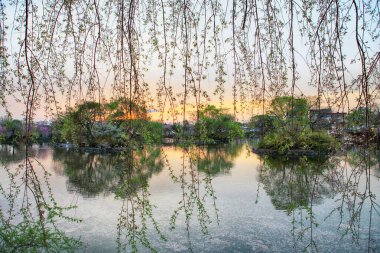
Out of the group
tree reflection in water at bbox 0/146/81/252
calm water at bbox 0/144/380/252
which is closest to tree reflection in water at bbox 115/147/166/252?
calm water at bbox 0/144/380/252

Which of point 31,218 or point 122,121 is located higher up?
point 122,121

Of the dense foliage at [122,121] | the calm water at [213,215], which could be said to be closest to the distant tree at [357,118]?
the calm water at [213,215]

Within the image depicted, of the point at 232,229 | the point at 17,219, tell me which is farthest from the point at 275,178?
the point at 17,219

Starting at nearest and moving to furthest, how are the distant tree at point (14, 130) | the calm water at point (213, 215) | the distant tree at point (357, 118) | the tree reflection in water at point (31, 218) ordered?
1. the tree reflection in water at point (31, 218)
2. the distant tree at point (357, 118)
3. the distant tree at point (14, 130)
4. the calm water at point (213, 215)

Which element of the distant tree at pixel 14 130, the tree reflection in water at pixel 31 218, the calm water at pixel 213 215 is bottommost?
the calm water at pixel 213 215

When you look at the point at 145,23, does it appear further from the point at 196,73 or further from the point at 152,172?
the point at 152,172

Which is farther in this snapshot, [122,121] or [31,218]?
[31,218]

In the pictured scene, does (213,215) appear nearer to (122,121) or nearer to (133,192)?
(122,121)

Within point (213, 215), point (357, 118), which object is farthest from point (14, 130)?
point (213, 215)

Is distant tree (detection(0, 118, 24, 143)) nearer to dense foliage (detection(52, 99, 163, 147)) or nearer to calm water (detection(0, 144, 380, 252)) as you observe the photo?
dense foliage (detection(52, 99, 163, 147))

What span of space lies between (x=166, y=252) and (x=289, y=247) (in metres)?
2.09

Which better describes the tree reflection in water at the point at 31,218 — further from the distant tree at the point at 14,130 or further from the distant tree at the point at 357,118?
the distant tree at the point at 357,118

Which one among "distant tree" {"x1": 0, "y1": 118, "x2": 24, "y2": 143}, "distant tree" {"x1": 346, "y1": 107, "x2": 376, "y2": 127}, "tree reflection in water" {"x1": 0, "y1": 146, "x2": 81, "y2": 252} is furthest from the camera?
"distant tree" {"x1": 0, "y1": 118, "x2": 24, "y2": 143}

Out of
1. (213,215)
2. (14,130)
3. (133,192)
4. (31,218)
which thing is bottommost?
(213,215)
